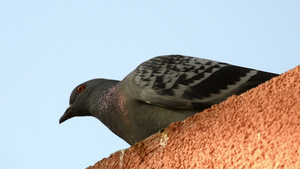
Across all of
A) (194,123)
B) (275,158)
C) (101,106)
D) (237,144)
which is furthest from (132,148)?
(101,106)

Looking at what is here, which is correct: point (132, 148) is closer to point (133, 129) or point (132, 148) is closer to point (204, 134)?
point (204, 134)

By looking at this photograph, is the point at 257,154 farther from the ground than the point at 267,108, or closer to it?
closer to it

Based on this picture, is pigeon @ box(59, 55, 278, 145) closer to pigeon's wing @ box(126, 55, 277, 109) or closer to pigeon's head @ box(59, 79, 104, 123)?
pigeon's wing @ box(126, 55, 277, 109)

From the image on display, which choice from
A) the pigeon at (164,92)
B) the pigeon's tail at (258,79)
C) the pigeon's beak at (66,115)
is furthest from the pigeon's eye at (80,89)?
the pigeon's tail at (258,79)

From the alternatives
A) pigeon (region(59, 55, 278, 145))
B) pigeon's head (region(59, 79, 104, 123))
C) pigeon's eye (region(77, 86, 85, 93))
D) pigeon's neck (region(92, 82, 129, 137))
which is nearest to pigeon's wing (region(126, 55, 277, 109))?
pigeon (region(59, 55, 278, 145))

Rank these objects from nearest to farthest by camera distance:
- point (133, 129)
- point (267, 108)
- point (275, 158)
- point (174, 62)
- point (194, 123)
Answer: point (275, 158) < point (267, 108) < point (194, 123) < point (133, 129) < point (174, 62)

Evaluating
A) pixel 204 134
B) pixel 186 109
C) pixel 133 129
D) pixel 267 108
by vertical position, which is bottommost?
pixel 133 129

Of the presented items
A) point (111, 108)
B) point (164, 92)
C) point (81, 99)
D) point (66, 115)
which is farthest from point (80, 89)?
point (164, 92)

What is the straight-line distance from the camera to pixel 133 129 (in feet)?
14.9

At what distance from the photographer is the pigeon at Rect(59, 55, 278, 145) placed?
4.13 meters

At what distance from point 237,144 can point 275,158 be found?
249mm

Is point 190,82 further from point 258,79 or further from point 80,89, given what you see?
Result: point 80,89

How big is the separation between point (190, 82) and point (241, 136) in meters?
1.95

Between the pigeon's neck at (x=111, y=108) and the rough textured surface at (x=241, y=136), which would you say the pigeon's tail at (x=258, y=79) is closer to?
the pigeon's neck at (x=111, y=108)
